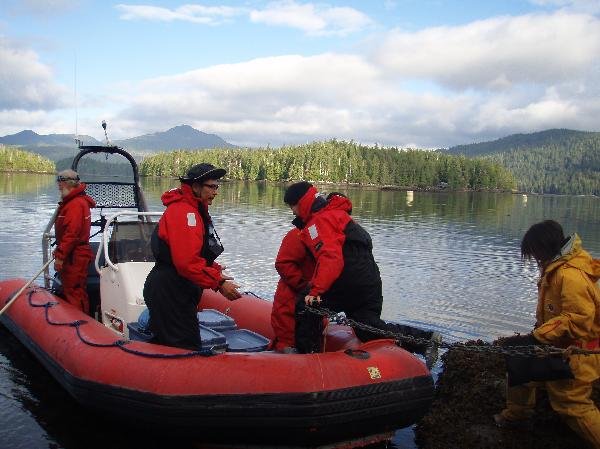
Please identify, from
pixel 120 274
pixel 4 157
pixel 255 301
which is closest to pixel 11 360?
pixel 120 274

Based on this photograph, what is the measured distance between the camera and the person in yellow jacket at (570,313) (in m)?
4.39

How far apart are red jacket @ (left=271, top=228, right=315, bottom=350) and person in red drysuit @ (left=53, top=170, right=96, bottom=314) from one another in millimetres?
3234

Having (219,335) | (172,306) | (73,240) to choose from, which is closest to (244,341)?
(219,335)

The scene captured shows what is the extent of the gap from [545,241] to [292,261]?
2.25m

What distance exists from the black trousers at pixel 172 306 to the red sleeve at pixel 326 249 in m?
1.17

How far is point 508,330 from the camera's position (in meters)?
11.1

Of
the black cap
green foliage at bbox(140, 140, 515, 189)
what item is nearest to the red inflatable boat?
the black cap

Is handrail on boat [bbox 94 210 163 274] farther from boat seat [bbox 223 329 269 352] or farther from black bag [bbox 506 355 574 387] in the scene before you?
black bag [bbox 506 355 574 387]

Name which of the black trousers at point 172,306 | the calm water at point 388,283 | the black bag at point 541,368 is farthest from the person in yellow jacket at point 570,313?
the black trousers at point 172,306

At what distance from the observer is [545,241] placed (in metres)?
4.63

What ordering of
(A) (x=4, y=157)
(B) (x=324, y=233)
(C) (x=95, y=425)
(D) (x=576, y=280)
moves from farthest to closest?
(A) (x=4, y=157)
(C) (x=95, y=425)
(B) (x=324, y=233)
(D) (x=576, y=280)

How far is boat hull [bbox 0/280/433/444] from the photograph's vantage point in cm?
477

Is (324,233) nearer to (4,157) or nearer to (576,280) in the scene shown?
(576,280)

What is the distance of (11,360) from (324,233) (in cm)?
536
